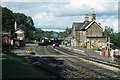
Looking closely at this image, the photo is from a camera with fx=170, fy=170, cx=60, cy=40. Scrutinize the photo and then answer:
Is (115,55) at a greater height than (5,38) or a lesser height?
lesser

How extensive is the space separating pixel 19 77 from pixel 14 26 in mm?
68904

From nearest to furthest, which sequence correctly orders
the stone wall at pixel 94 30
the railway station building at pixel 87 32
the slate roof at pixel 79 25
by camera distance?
the railway station building at pixel 87 32, the stone wall at pixel 94 30, the slate roof at pixel 79 25

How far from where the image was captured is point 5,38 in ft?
118

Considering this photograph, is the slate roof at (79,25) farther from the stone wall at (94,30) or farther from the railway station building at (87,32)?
the stone wall at (94,30)

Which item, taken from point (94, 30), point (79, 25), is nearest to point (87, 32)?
point (94, 30)

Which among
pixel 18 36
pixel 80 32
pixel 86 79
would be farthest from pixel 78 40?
pixel 86 79

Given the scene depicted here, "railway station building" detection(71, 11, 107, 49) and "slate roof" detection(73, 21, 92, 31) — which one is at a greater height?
"slate roof" detection(73, 21, 92, 31)

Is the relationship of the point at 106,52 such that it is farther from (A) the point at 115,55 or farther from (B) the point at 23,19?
(B) the point at 23,19

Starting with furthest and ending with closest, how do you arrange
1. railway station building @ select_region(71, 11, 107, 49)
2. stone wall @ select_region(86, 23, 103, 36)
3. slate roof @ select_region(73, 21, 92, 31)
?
slate roof @ select_region(73, 21, 92, 31) < stone wall @ select_region(86, 23, 103, 36) < railway station building @ select_region(71, 11, 107, 49)

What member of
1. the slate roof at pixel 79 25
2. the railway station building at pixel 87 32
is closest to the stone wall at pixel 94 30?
the railway station building at pixel 87 32

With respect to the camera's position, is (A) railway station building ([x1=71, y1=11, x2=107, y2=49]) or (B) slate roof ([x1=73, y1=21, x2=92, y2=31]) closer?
(A) railway station building ([x1=71, y1=11, x2=107, y2=49])

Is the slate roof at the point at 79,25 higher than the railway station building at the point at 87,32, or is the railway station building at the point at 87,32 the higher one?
the slate roof at the point at 79,25

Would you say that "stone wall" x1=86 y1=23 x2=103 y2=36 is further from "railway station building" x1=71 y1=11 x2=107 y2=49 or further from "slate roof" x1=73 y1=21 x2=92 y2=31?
"slate roof" x1=73 y1=21 x2=92 y2=31

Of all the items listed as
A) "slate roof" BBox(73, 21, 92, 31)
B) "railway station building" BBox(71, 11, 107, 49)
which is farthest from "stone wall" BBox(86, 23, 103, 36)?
"slate roof" BBox(73, 21, 92, 31)
